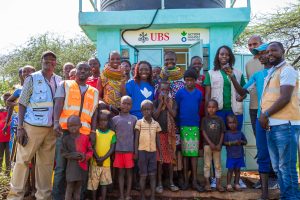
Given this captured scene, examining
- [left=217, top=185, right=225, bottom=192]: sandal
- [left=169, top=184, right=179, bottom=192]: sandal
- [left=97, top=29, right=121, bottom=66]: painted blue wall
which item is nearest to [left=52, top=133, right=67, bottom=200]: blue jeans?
[left=169, top=184, right=179, bottom=192]: sandal

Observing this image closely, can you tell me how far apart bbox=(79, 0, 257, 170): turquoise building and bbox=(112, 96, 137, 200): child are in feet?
7.67

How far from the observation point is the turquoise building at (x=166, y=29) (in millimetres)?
6352

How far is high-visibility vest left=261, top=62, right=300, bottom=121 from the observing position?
3.78 m

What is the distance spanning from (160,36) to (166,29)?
0.18 metres

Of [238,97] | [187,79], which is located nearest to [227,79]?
[238,97]

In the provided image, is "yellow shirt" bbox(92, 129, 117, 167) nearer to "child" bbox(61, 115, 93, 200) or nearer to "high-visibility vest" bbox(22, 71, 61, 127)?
"child" bbox(61, 115, 93, 200)

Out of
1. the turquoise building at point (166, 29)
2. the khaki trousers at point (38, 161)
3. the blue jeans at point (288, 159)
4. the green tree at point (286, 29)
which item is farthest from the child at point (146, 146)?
the green tree at point (286, 29)

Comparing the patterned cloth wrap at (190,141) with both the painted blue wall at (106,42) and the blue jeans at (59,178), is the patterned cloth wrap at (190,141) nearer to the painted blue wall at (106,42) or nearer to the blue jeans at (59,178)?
the blue jeans at (59,178)

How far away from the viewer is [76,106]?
4.05 metres

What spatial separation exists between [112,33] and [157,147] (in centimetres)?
296

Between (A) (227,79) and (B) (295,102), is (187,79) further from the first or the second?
(B) (295,102)

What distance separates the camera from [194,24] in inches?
255

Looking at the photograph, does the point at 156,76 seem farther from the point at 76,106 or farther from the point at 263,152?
the point at 263,152

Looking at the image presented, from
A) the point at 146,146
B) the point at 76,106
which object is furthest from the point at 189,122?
the point at 76,106
